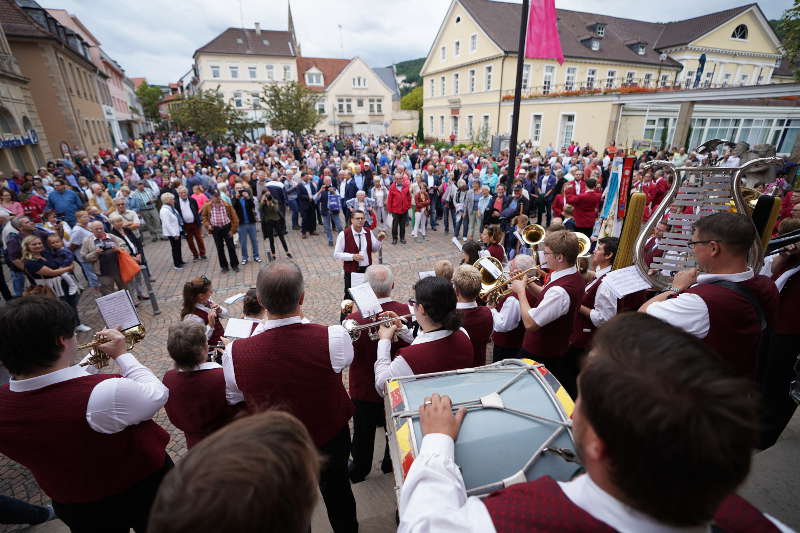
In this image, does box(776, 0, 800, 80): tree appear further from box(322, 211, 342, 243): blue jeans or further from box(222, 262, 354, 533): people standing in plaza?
box(222, 262, 354, 533): people standing in plaza

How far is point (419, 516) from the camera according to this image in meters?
1.08

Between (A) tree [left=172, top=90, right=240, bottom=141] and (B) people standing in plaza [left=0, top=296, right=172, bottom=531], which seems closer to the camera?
(B) people standing in plaza [left=0, top=296, right=172, bottom=531]

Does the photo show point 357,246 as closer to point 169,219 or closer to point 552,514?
point 169,219

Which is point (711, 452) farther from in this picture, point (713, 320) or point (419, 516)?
point (713, 320)

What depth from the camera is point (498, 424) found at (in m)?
1.65

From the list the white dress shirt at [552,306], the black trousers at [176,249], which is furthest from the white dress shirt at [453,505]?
the black trousers at [176,249]

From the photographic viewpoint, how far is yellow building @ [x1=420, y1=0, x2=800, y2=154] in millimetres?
26438

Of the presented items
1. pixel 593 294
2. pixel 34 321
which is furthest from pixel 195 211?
pixel 593 294

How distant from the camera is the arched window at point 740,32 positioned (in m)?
31.7

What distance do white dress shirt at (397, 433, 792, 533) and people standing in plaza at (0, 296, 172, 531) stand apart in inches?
65.6

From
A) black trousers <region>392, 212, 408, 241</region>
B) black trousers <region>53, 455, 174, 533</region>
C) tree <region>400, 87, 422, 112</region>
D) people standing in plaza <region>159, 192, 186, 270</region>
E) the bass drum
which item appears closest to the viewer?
the bass drum

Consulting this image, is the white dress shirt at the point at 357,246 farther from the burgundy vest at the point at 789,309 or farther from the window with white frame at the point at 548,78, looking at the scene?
the window with white frame at the point at 548,78

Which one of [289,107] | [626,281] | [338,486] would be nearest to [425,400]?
[338,486]

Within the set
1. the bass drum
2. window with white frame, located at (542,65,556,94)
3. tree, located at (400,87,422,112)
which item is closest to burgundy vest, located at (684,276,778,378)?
the bass drum
